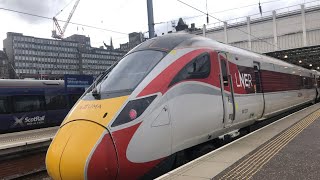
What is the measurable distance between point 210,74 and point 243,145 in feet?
6.09

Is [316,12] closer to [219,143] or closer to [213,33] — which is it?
[213,33]

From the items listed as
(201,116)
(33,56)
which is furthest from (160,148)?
(33,56)

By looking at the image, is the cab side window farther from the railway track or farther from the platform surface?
the platform surface

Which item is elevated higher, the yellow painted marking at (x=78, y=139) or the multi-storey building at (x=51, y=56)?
the multi-storey building at (x=51, y=56)

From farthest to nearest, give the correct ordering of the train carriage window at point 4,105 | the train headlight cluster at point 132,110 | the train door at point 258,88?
the train carriage window at point 4,105
the train door at point 258,88
the train headlight cluster at point 132,110

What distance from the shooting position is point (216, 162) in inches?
266

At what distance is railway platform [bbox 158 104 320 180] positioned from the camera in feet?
19.2

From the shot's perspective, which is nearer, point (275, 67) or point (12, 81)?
point (275, 67)

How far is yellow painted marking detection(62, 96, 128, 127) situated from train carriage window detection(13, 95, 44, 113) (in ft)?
41.6

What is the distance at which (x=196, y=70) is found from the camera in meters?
7.82

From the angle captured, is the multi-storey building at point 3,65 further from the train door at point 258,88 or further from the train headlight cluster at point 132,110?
the train headlight cluster at point 132,110

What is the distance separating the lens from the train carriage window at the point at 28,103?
18.1 metres

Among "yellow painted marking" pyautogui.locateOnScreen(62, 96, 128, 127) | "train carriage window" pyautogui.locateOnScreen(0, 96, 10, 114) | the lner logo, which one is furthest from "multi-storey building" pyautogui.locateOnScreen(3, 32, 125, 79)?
"yellow painted marking" pyautogui.locateOnScreen(62, 96, 128, 127)

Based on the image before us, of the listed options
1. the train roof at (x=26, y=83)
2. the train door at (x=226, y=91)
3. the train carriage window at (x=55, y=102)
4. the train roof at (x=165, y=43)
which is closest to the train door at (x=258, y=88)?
the train door at (x=226, y=91)
